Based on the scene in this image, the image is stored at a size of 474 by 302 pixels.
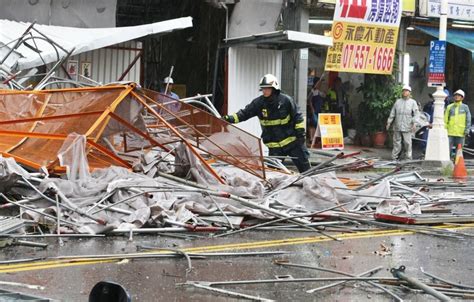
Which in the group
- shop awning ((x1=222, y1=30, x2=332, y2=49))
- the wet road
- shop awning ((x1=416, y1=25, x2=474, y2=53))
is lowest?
the wet road

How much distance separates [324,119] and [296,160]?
929cm

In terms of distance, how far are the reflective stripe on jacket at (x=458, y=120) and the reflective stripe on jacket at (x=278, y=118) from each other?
816 cm

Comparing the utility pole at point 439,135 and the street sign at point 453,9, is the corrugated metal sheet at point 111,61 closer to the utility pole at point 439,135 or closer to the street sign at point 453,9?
the utility pole at point 439,135

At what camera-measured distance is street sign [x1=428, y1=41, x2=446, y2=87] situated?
18391 millimetres

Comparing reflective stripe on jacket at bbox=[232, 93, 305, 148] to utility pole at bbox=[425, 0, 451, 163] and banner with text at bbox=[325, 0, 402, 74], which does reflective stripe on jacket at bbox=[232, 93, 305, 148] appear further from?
banner with text at bbox=[325, 0, 402, 74]

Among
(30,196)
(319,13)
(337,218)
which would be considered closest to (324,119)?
(319,13)

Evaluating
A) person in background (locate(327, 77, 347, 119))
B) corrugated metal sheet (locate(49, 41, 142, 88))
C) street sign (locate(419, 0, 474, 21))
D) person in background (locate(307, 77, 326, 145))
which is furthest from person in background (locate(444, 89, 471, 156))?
corrugated metal sheet (locate(49, 41, 142, 88))

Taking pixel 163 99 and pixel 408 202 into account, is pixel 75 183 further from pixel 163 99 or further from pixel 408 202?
pixel 408 202

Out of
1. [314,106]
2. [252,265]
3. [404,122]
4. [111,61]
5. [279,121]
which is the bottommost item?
[252,265]

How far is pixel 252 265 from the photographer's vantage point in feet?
22.2

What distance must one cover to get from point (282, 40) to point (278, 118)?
6329 millimetres

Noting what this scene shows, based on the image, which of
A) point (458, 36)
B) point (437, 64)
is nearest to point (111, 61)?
point (437, 64)

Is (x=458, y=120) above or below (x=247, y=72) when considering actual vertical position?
below

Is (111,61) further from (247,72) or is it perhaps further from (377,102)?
(377,102)
